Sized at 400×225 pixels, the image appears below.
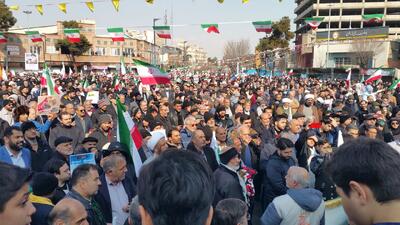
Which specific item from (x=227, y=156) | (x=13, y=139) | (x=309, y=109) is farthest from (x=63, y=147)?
(x=309, y=109)

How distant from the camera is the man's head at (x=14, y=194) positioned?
208 cm

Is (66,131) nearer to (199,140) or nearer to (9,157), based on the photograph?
(9,157)

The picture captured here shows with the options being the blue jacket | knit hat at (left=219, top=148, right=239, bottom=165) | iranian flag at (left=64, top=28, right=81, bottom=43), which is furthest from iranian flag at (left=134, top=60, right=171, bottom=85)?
iranian flag at (left=64, top=28, right=81, bottom=43)

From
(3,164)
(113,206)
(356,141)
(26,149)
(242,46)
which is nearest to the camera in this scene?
(356,141)

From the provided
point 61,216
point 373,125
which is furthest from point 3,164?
point 373,125

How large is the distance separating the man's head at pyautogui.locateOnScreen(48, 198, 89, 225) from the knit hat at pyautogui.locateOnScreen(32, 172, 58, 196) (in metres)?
0.77

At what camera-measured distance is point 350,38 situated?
184 feet

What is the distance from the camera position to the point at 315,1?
7450 cm

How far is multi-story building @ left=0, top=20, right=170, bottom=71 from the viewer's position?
202ft

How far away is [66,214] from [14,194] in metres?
0.86

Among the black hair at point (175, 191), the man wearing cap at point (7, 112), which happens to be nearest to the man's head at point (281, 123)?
the man wearing cap at point (7, 112)

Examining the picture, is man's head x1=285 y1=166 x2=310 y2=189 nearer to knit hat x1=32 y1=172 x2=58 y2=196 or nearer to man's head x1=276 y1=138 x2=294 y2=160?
man's head x1=276 y1=138 x2=294 y2=160

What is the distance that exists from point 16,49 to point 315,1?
55.4m

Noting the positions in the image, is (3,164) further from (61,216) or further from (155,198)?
(155,198)
